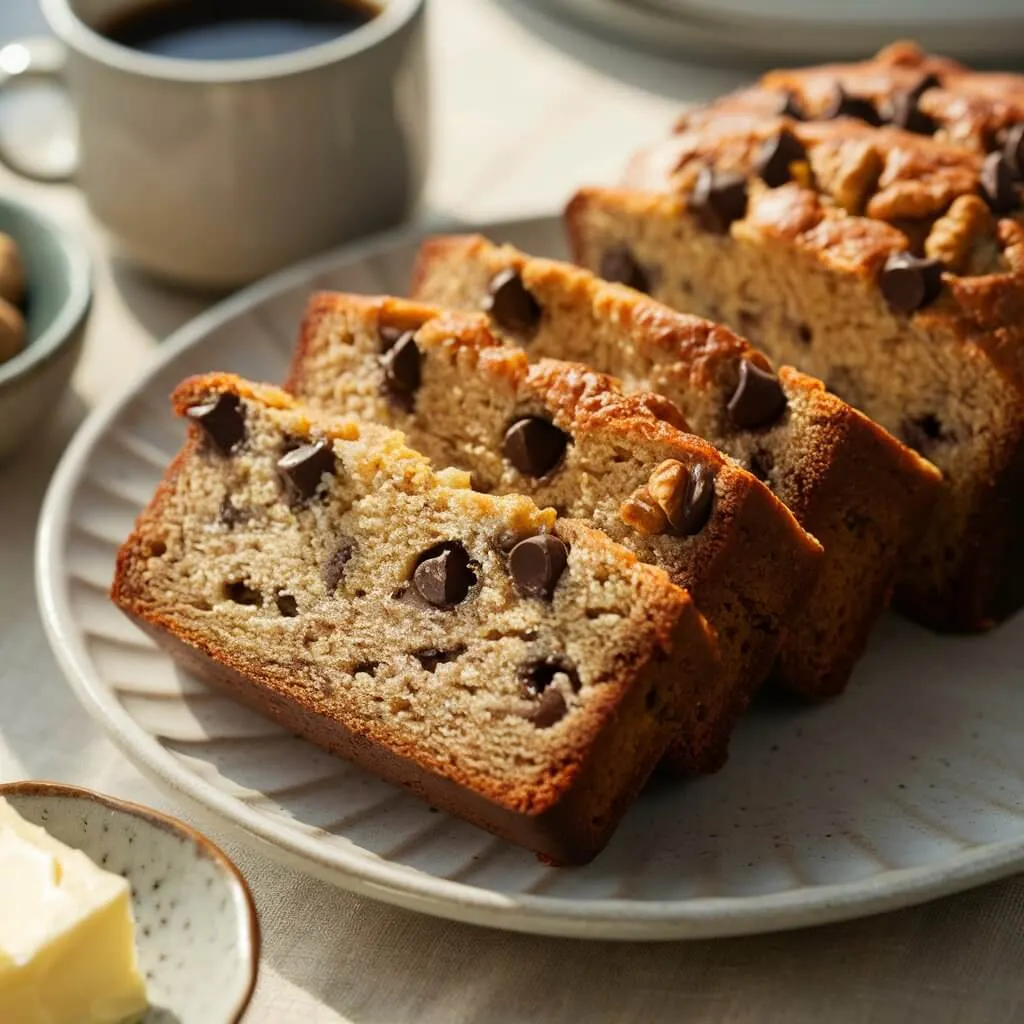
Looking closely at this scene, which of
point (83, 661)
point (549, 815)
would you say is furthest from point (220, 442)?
point (549, 815)

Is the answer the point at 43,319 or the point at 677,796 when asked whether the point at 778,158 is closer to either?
the point at 677,796

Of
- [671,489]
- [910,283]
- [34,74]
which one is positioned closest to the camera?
[671,489]

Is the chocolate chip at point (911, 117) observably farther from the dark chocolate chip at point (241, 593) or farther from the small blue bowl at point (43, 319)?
the small blue bowl at point (43, 319)

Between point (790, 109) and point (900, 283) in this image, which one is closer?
point (900, 283)

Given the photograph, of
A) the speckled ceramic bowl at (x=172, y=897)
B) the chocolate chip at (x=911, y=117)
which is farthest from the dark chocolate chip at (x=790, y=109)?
the speckled ceramic bowl at (x=172, y=897)

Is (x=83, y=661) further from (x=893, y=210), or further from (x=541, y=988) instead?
(x=893, y=210)

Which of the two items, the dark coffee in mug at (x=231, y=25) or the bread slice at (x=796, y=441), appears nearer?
the bread slice at (x=796, y=441)

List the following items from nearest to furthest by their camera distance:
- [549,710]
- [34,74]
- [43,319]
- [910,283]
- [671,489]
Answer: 1. [549,710]
2. [671,489]
3. [910,283]
4. [43,319]
5. [34,74]

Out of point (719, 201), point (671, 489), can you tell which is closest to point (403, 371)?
point (671, 489)
